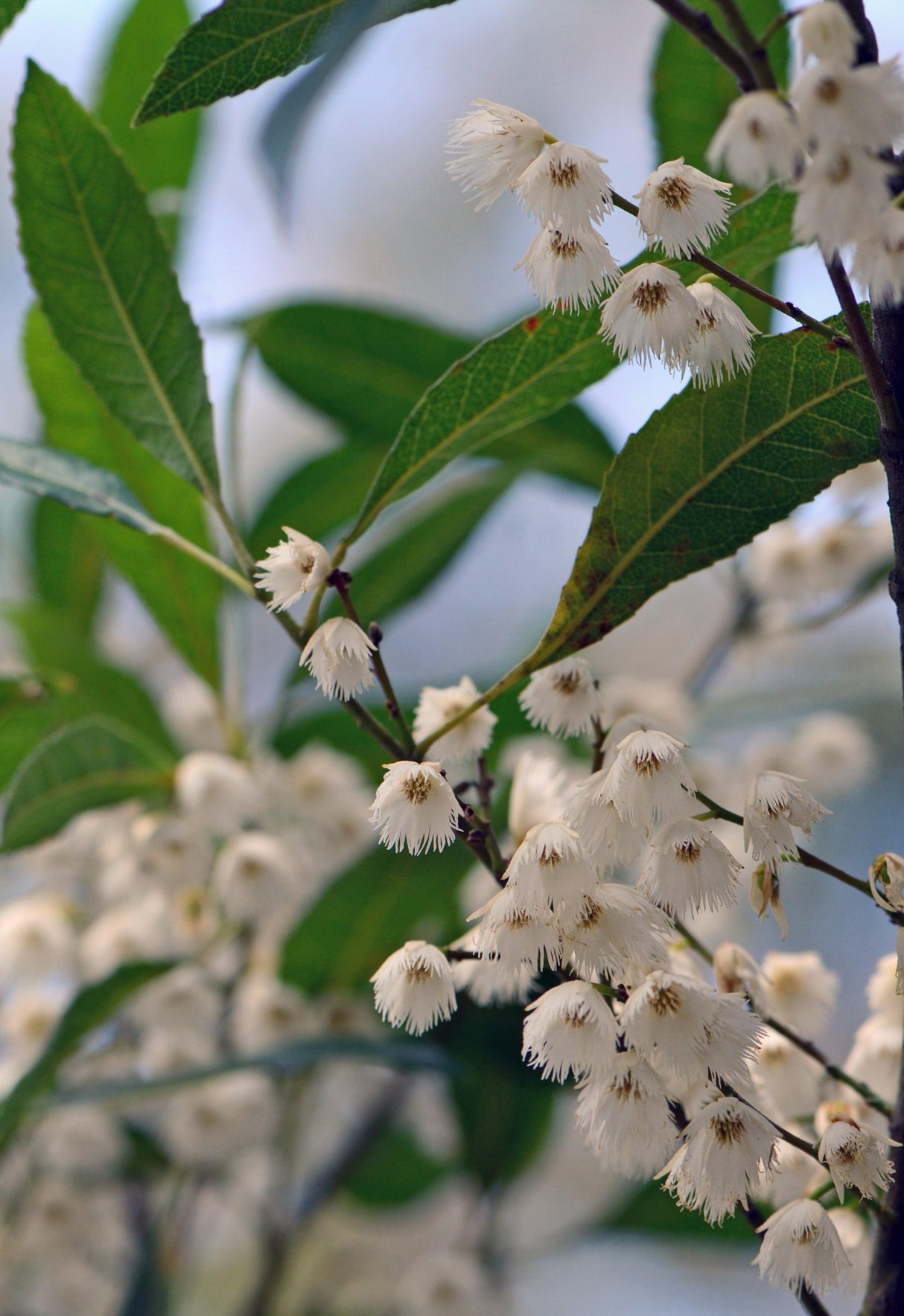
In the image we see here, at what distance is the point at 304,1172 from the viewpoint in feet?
5.67

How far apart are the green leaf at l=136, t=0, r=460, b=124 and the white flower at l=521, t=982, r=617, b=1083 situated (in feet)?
1.24

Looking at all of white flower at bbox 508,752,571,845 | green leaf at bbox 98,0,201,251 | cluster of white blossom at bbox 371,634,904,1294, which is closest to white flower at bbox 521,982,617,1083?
cluster of white blossom at bbox 371,634,904,1294

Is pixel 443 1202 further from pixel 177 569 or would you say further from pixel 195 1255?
pixel 177 569

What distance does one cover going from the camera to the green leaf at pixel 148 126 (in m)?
1.25

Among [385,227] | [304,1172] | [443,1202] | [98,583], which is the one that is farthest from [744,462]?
[385,227]

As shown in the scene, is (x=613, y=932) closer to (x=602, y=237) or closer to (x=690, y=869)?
(x=690, y=869)

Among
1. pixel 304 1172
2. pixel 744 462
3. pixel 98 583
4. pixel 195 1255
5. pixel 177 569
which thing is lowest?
pixel 195 1255

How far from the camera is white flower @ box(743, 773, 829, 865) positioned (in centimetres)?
43

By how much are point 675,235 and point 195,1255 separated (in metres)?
1.68

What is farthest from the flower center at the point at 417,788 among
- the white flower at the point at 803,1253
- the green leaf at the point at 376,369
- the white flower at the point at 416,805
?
the green leaf at the point at 376,369

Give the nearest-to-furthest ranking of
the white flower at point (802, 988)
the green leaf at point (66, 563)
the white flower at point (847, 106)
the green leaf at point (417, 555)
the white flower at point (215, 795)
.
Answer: the white flower at point (847, 106) < the white flower at point (802, 988) < the white flower at point (215, 795) < the green leaf at point (417, 555) < the green leaf at point (66, 563)

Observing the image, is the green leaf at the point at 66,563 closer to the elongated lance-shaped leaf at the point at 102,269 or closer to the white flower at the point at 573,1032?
the elongated lance-shaped leaf at the point at 102,269

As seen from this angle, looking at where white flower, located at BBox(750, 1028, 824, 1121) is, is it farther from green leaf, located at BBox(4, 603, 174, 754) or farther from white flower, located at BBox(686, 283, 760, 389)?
green leaf, located at BBox(4, 603, 174, 754)

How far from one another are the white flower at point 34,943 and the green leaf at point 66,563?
0.38 meters
